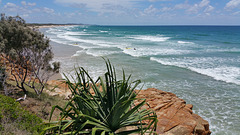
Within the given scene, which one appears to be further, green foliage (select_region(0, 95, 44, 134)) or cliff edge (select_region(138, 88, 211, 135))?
cliff edge (select_region(138, 88, 211, 135))

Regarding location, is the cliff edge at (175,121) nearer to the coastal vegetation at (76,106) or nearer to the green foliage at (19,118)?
the coastal vegetation at (76,106)

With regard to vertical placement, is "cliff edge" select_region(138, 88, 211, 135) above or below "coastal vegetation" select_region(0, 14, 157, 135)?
below

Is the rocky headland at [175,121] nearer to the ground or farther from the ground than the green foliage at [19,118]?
nearer to the ground

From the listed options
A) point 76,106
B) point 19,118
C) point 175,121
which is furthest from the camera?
point 175,121

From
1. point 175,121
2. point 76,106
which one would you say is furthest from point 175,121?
point 76,106

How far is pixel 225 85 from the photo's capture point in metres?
13.4

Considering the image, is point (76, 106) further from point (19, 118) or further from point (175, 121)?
point (175, 121)

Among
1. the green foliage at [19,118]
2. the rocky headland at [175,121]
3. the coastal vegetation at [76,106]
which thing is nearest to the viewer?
the coastal vegetation at [76,106]

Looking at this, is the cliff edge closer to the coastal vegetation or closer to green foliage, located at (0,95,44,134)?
the coastal vegetation

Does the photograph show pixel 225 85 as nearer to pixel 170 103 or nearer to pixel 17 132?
pixel 170 103

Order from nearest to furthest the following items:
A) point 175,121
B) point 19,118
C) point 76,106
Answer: point 76,106 < point 19,118 < point 175,121

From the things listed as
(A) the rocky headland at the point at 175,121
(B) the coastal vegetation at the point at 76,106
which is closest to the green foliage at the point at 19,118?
(B) the coastal vegetation at the point at 76,106

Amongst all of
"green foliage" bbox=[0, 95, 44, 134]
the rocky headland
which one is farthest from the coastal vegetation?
the rocky headland

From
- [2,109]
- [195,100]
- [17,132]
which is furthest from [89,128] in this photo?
[195,100]
